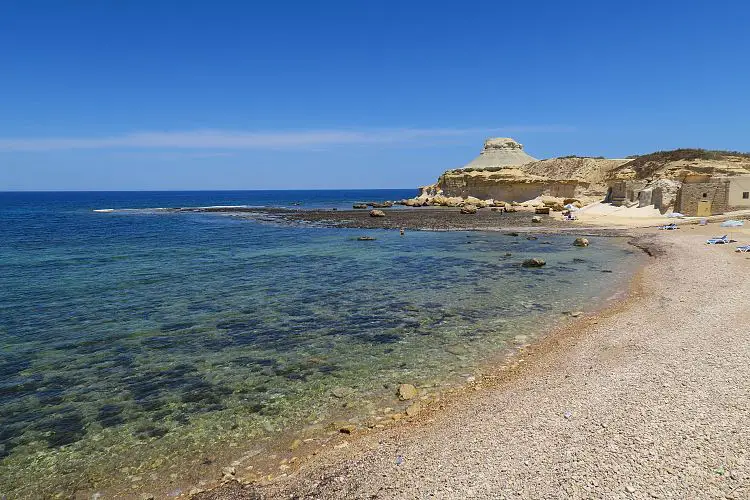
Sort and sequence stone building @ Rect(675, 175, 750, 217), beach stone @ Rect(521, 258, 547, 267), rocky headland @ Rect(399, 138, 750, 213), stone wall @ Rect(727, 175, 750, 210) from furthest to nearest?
rocky headland @ Rect(399, 138, 750, 213) < stone building @ Rect(675, 175, 750, 217) < stone wall @ Rect(727, 175, 750, 210) < beach stone @ Rect(521, 258, 547, 267)

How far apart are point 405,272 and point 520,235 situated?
60.9 feet

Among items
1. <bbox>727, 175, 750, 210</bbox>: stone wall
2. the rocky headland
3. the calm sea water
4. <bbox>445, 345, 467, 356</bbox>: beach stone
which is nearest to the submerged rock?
the calm sea water

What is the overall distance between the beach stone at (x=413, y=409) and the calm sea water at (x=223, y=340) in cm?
69

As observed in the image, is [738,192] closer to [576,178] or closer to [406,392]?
[576,178]

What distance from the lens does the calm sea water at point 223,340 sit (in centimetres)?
763

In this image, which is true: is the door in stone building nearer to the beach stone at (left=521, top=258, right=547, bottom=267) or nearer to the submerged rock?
the beach stone at (left=521, top=258, right=547, bottom=267)

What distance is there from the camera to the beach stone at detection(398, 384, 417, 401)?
8.88 meters

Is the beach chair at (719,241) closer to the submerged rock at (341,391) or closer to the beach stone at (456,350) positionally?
the beach stone at (456,350)

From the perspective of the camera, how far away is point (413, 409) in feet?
27.3

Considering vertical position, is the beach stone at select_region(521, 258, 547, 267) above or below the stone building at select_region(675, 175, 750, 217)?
below

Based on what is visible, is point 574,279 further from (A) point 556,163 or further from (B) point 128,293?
(A) point 556,163

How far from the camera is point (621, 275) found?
66.0 feet

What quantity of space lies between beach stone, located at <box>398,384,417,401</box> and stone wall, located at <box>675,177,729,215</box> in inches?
1747

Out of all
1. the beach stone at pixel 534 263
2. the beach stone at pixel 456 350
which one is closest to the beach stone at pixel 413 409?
the beach stone at pixel 456 350
